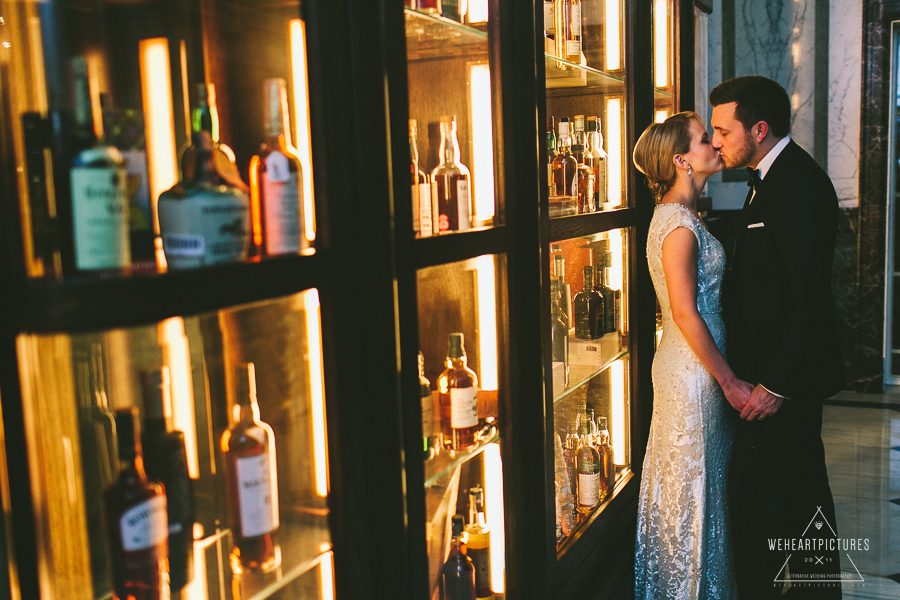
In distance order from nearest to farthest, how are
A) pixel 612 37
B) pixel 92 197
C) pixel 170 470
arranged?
pixel 92 197 < pixel 170 470 < pixel 612 37

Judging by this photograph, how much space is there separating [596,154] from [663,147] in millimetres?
224

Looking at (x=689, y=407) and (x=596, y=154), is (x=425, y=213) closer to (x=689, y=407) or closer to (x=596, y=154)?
(x=596, y=154)

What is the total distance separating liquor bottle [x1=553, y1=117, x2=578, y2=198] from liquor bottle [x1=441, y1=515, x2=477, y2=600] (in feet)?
3.75

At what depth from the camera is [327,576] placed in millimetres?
1294

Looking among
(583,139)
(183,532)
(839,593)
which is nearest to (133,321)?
(183,532)

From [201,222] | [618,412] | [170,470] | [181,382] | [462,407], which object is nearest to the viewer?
[201,222]

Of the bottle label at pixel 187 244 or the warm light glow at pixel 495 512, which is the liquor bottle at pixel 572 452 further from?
the bottle label at pixel 187 244

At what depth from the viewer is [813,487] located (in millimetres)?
2369

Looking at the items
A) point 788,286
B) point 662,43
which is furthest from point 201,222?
point 662,43

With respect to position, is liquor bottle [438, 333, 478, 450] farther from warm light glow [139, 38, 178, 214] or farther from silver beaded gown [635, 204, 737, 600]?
silver beaded gown [635, 204, 737, 600]

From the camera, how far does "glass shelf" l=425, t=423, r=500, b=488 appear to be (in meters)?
1.57

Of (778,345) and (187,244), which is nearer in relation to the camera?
(187,244)

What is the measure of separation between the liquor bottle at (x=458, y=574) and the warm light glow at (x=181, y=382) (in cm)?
71

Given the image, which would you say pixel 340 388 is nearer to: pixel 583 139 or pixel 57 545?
pixel 57 545
